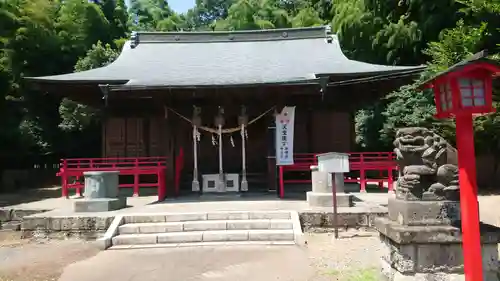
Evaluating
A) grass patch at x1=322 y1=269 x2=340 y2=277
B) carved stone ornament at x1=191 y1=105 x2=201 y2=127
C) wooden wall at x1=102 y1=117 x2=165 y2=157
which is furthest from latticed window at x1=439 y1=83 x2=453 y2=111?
wooden wall at x1=102 y1=117 x2=165 y2=157

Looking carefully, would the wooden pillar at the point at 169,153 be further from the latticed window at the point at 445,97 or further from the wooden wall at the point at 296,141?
the latticed window at the point at 445,97

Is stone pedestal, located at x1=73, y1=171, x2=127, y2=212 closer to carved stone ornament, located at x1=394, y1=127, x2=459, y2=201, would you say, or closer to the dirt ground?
the dirt ground

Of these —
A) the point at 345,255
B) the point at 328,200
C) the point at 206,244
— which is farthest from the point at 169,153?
the point at 345,255

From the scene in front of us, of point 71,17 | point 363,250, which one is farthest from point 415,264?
point 71,17

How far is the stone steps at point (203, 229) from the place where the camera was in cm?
769

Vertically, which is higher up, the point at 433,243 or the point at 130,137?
the point at 130,137

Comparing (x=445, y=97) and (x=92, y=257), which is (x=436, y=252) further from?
(x=92, y=257)

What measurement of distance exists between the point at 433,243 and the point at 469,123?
141 centimetres

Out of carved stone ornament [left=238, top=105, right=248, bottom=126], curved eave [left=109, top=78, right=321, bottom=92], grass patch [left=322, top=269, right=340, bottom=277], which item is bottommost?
grass patch [left=322, top=269, right=340, bottom=277]

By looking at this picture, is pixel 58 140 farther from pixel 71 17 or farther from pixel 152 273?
pixel 152 273

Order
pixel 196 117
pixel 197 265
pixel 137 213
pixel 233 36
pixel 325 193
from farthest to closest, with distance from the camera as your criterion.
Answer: pixel 233 36, pixel 196 117, pixel 325 193, pixel 137 213, pixel 197 265

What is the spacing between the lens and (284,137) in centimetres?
1124

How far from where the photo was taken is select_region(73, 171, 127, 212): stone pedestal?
917 cm

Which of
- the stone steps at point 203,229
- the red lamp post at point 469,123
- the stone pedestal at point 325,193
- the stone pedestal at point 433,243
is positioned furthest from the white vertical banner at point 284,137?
the red lamp post at point 469,123
